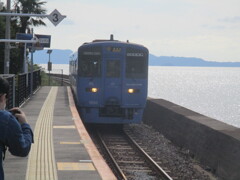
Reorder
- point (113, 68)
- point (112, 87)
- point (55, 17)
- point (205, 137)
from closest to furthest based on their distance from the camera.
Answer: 1. point (205, 137)
2. point (55, 17)
3. point (112, 87)
4. point (113, 68)

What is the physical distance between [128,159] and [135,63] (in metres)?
5.10

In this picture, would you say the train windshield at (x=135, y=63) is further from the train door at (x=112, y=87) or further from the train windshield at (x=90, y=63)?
the train windshield at (x=90, y=63)

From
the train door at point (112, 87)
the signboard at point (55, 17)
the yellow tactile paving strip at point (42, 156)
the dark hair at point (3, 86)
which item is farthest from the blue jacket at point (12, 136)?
the train door at point (112, 87)

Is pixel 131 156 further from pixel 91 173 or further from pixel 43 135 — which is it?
pixel 91 173

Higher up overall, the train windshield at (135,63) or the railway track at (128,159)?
the train windshield at (135,63)

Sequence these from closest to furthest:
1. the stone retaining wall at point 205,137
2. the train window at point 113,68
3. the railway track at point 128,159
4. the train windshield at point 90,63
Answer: the railway track at point 128,159, the stone retaining wall at point 205,137, the train windshield at point 90,63, the train window at point 113,68

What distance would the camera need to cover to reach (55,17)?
1689cm

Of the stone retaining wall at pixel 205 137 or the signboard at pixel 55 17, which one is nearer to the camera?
the stone retaining wall at pixel 205 137

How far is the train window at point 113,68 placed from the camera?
59.1 ft

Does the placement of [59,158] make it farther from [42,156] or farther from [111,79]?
[111,79]

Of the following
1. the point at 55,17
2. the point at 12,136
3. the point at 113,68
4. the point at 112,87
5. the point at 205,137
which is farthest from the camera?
the point at 113,68

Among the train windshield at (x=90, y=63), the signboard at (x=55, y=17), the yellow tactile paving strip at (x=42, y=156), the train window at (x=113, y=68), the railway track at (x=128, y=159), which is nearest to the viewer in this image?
the yellow tactile paving strip at (x=42, y=156)

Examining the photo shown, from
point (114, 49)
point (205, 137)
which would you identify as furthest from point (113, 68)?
point (205, 137)

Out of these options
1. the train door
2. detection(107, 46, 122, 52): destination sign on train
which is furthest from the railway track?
detection(107, 46, 122, 52): destination sign on train
